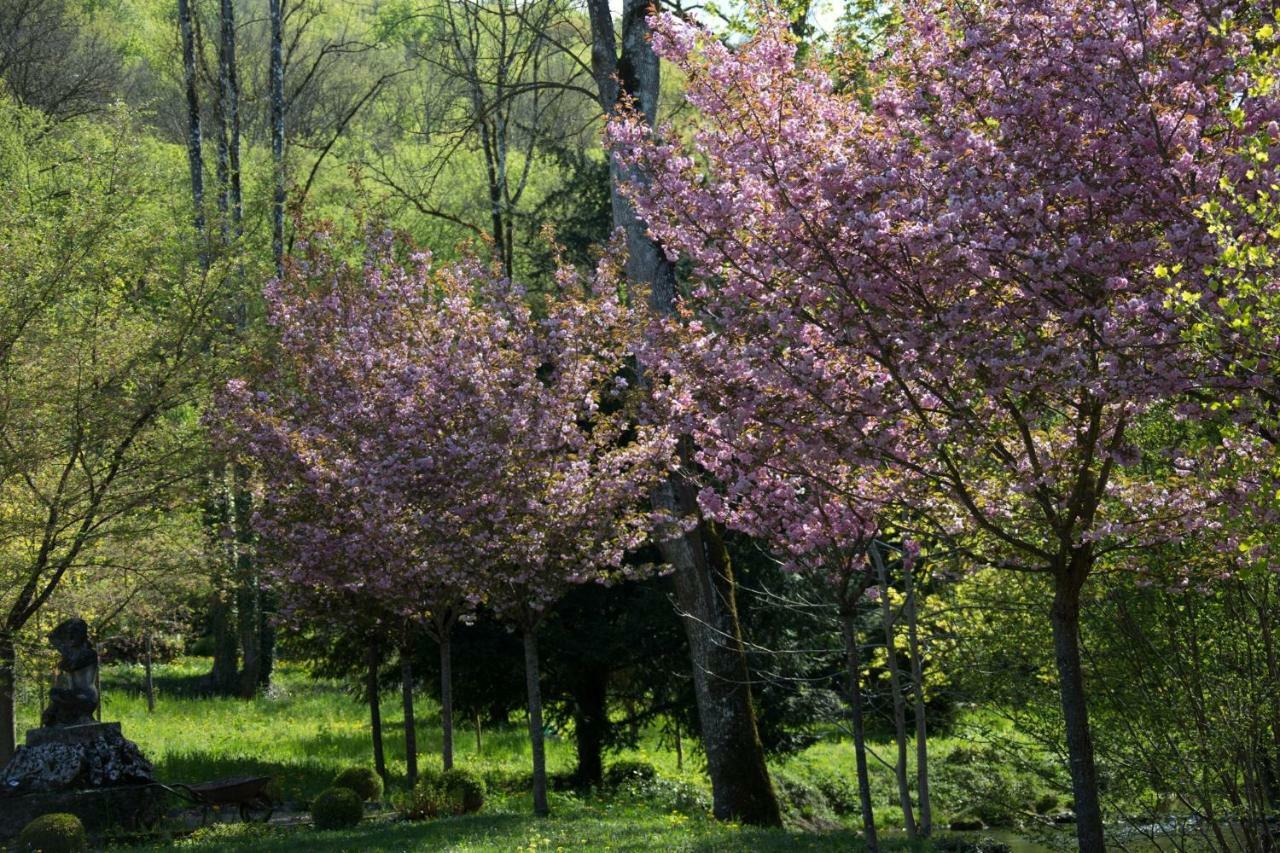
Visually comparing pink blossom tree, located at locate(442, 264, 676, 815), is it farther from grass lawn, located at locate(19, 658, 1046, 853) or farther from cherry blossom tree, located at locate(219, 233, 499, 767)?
grass lawn, located at locate(19, 658, 1046, 853)

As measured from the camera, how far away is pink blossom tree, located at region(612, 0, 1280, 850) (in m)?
6.68

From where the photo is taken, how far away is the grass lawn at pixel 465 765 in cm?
1254

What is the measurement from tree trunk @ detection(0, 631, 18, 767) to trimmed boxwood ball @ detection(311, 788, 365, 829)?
13.6 feet

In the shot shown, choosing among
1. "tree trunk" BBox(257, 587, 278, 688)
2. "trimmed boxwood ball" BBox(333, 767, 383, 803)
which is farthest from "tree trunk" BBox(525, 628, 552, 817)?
"tree trunk" BBox(257, 587, 278, 688)

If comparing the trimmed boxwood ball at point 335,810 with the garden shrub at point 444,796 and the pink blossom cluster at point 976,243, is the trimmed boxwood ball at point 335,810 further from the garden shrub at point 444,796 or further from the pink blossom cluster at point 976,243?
the pink blossom cluster at point 976,243

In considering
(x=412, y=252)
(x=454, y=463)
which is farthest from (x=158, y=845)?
(x=412, y=252)

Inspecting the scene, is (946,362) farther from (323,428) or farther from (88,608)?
(88,608)

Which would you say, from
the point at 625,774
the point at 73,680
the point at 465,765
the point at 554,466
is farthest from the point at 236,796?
the point at 625,774

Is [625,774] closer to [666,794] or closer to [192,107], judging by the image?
[666,794]

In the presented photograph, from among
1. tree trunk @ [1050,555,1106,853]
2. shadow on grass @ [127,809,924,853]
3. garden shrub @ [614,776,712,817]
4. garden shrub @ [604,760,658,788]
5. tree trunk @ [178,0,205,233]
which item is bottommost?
garden shrub @ [614,776,712,817]

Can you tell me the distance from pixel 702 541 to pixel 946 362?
7.52m

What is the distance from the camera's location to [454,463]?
13859 millimetres

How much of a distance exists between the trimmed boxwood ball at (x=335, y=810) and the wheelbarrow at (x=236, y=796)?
1325 mm

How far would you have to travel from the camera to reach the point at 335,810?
14.3 metres
